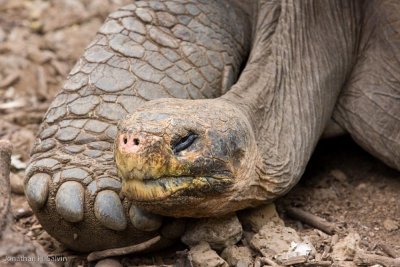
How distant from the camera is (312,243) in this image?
131 inches

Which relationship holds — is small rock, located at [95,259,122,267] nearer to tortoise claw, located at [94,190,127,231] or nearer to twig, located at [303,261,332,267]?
tortoise claw, located at [94,190,127,231]

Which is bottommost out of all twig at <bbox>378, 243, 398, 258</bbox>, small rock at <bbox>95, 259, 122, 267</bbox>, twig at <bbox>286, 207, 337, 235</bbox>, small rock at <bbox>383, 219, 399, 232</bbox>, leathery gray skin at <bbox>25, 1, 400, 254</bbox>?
small rock at <bbox>95, 259, 122, 267</bbox>

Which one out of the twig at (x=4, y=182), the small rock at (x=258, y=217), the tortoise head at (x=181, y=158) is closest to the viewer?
the twig at (x=4, y=182)

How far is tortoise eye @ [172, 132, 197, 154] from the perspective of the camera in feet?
9.79

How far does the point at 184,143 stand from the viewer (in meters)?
3.01

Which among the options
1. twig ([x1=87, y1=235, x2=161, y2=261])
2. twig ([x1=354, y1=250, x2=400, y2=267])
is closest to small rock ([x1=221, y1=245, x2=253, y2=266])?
twig ([x1=87, y1=235, x2=161, y2=261])

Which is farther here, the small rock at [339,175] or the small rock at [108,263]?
the small rock at [339,175]

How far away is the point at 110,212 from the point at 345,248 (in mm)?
816

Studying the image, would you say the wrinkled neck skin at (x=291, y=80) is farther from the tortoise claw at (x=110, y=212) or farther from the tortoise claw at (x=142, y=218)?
the tortoise claw at (x=110, y=212)

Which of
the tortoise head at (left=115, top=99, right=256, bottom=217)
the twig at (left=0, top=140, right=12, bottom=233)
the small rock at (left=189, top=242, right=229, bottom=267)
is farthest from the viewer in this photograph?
the small rock at (left=189, top=242, right=229, bottom=267)

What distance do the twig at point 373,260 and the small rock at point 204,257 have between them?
1.48 feet

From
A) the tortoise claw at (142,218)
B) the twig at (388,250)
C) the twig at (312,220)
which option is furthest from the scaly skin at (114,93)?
the twig at (388,250)

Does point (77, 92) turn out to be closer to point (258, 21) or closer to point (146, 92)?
point (146, 92)

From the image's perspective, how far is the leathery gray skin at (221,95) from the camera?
3.22 metres
